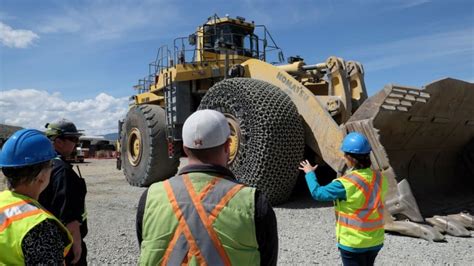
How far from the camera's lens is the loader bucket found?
17.3 ft

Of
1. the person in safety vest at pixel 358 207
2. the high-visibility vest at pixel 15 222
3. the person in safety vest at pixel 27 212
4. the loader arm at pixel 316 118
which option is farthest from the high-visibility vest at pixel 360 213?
the loader arm at pixel 316 118

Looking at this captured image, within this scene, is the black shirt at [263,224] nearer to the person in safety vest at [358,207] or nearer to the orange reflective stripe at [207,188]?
the orange reflective stripe at [207,188]

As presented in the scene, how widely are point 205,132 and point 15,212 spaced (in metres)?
0.75

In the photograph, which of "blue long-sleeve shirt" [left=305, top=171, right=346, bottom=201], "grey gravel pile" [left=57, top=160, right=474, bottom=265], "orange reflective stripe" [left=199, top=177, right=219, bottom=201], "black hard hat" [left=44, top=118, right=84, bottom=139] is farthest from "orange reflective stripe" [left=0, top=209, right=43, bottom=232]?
"grey gravel pile" [left=57, top=160, right=474, bottom=265]

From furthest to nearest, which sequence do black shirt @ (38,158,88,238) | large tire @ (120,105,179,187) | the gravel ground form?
large tire @ (120,105,179,187) < the gravel ground < black shirt @ (38,158,88,238)

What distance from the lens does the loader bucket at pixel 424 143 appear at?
528 centimetres

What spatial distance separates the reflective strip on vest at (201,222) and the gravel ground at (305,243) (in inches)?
111

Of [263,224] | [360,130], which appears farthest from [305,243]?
[263,224]

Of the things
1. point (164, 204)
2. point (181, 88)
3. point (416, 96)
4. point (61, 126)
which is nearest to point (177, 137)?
point (181, 88)

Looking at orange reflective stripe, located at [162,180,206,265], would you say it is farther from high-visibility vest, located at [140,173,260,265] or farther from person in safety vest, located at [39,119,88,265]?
→ person in safety vest, located at [39,119,88,265]

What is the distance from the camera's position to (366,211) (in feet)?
9.93

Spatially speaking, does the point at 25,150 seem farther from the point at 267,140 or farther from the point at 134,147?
the point at 134,147

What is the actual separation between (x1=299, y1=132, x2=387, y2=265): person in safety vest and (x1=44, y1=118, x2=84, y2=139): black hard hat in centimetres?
170

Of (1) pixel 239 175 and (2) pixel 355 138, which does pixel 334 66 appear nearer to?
(1) pixel 239 175
